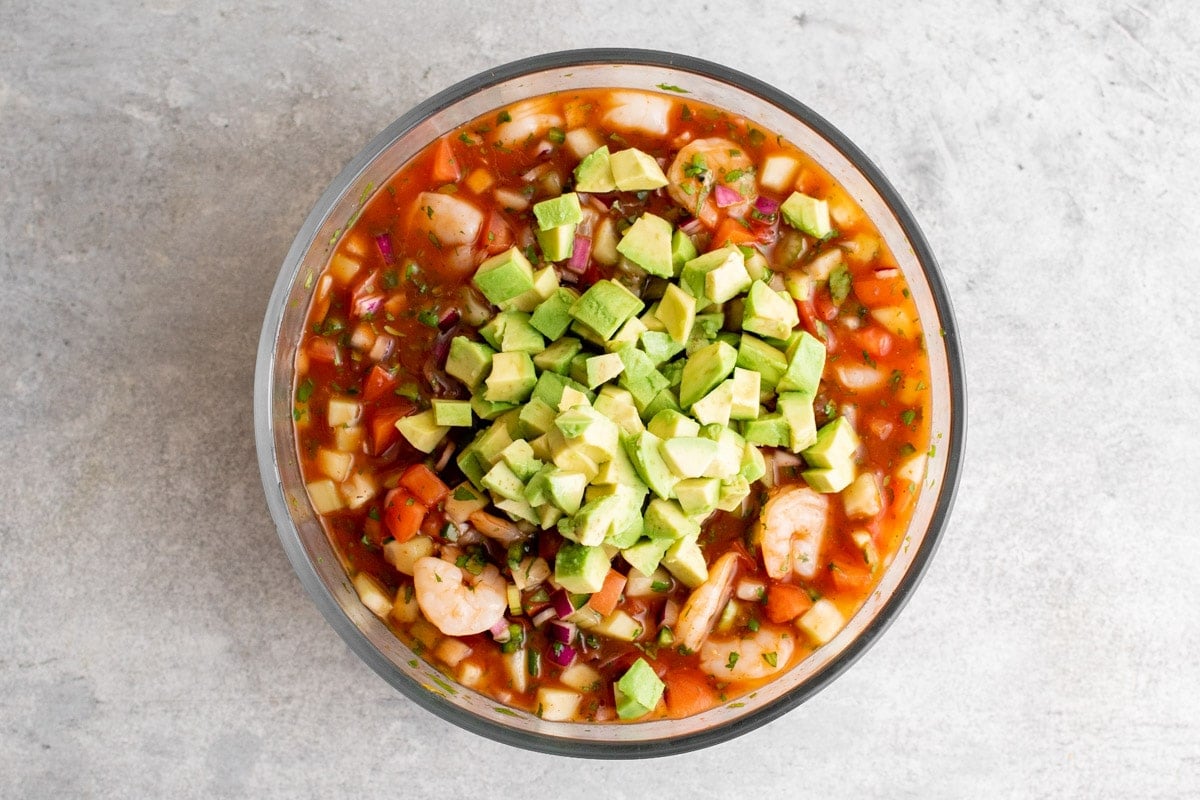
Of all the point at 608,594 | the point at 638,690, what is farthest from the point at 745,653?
the point at 608,594

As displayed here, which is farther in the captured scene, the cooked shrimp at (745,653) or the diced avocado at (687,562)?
the cooked shrimp at (745,653)

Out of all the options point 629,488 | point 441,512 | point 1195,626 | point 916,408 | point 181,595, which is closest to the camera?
point 629,488

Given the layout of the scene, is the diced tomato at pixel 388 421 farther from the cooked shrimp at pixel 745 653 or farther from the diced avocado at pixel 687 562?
the cooked shrimp at pixel 745 653

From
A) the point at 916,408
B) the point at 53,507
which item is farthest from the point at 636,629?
the point at 53,507

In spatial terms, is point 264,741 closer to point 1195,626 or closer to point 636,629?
point 636,629

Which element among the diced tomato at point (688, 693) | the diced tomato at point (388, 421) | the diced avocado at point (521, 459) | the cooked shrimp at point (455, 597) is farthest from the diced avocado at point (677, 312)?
the diced tomato at point (688, 693)

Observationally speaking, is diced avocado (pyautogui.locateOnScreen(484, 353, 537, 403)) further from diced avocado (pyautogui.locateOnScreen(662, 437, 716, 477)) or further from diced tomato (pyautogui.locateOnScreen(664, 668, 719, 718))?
diced tomato (pyautogui.locateOnScreen(664, 668, 719, 718))

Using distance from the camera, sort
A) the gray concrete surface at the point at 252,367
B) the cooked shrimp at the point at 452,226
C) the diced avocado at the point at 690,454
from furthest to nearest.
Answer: the gray concrete surface at the point at 252,367 < the cooked shrimp at the point at 452,226 < the diced avocado at the point at 690,454
